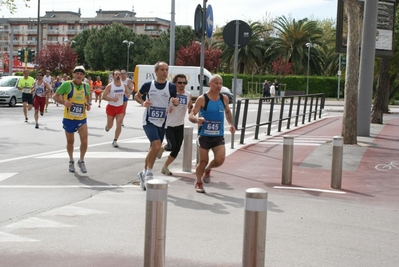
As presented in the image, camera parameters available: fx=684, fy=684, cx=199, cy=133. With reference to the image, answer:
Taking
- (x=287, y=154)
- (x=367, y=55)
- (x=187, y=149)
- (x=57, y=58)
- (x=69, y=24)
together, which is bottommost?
(x=187, y=149)

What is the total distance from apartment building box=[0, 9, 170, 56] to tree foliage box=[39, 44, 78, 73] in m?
72.2

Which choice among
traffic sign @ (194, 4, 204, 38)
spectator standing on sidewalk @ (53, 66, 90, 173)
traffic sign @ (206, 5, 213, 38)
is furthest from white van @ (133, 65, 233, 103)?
spectator standing on sidewalk @ (53, 66, 90, 173)

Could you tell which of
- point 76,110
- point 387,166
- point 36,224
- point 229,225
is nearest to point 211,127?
point 229,225

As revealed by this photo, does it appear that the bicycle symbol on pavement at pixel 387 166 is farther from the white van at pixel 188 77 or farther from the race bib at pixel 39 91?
the white van at pixel 188 77

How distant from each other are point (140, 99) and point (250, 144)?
21.8 ft

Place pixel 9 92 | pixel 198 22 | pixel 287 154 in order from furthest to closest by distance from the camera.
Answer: pixel 9 92
pixel 198 22
pixel 287 154

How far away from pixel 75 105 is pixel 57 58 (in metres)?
64.7

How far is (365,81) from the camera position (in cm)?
1767

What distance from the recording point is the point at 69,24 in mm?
156750

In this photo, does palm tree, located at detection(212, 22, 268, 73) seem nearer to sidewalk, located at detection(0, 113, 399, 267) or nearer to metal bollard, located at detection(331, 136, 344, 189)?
sidewalk, located at detection(0, 113, 399, 267)

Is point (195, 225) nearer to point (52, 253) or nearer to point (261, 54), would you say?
point (52, 253)

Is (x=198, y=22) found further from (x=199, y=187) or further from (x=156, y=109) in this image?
(x=199, y=187)

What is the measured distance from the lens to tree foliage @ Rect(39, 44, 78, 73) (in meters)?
73.6

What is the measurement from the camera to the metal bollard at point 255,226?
4609 mm
